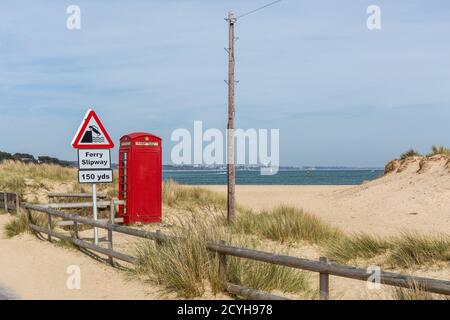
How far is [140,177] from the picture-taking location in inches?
721

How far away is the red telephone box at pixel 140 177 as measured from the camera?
1816cm

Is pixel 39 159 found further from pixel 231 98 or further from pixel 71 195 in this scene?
pixel 231 98

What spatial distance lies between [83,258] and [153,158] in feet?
22.2

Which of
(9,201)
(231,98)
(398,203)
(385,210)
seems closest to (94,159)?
(231,98)

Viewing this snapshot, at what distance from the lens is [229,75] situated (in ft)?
54.4

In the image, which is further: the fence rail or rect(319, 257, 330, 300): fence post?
the fence rail

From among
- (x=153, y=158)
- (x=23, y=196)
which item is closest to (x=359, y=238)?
(x=153, y=158)

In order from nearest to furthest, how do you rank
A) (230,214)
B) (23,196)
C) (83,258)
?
(83,258)
(230,214)
(23,196)

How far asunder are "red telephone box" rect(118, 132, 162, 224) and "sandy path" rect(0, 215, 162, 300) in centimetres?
437

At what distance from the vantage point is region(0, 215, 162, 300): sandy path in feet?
28.3

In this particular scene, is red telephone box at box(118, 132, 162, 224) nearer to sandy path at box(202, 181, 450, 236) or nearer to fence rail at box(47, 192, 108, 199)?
fence rail at box(47, 192, 108, 199)

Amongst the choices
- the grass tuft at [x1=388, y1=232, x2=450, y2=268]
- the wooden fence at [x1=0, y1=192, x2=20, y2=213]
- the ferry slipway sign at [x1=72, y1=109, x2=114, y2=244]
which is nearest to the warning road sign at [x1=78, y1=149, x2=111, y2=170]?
the ferry slipway sign at [x1=72, y1=109, x2=114, y2=244]

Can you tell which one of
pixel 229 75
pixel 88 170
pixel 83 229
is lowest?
pixel 83 229
